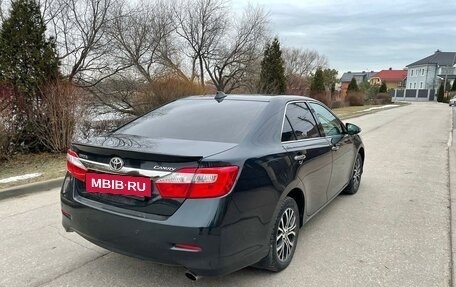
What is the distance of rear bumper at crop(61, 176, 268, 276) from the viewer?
236 centimetres

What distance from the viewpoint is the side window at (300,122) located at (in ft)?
11.4

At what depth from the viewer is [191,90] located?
588 inches

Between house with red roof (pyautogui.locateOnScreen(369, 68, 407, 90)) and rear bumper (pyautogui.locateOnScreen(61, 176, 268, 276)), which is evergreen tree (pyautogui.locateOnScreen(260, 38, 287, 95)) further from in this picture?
house with red roof (pyautogui.locateOnScreen(369, 68, 407, 90))

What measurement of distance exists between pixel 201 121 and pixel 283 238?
127cm

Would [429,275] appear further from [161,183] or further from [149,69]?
[149,69]

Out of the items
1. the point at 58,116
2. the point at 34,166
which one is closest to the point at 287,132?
the point at 34,166

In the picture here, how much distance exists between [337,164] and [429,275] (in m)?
1.63

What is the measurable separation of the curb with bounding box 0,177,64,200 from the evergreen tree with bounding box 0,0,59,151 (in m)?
2.59

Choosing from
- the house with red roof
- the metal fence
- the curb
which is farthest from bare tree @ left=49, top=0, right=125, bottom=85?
the house with red roof

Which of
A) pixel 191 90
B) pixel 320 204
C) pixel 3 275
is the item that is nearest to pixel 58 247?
pixel 3 275

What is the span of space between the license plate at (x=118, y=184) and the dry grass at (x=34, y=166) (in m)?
3.42

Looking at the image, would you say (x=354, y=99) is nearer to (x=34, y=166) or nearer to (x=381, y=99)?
(x=381, y=99)

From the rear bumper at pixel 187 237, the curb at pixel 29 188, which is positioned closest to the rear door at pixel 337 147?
the rear bumper at pixel 187 237

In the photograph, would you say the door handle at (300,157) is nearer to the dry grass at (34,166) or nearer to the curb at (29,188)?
the curb at (29,188)
